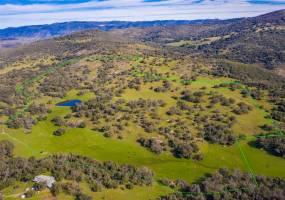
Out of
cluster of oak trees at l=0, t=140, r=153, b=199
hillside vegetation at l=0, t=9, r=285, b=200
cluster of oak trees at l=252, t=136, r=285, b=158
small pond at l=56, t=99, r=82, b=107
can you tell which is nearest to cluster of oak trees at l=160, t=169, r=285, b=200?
hillside vegetation at l=0, t=9, r=285, b=200

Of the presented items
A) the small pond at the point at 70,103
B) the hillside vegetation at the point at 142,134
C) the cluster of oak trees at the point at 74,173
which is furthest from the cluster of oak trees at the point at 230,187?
the small pond at the point at 70,103

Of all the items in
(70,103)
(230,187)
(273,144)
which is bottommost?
(230,187)

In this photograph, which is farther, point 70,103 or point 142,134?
point 70,103

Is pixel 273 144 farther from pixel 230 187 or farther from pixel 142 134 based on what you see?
pixel 142 134

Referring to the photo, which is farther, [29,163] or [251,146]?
[251,146]

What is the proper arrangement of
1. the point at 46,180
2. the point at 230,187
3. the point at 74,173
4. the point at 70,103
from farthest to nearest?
the point at 70,103, the point at 74,173, the point at 230,187, the point at 46,180

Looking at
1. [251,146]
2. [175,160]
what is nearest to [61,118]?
[175,160]

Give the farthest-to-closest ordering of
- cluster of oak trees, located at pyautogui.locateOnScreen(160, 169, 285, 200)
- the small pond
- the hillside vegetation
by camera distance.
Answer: the small pond < the hillside vegetation < cluster of oak trees, located at pyautogui.locateOnScreen(160, 169, 285, 200)

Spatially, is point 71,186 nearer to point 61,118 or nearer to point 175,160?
point 175,160

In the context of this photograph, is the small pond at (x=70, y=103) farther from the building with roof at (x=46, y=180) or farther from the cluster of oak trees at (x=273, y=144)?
the cluster of oak trees at (x=273, y=144)

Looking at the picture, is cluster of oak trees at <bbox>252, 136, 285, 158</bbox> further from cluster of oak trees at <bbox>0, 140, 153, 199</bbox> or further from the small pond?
the small pond

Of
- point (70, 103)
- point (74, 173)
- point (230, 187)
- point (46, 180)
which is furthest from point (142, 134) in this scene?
point (70, 103)
